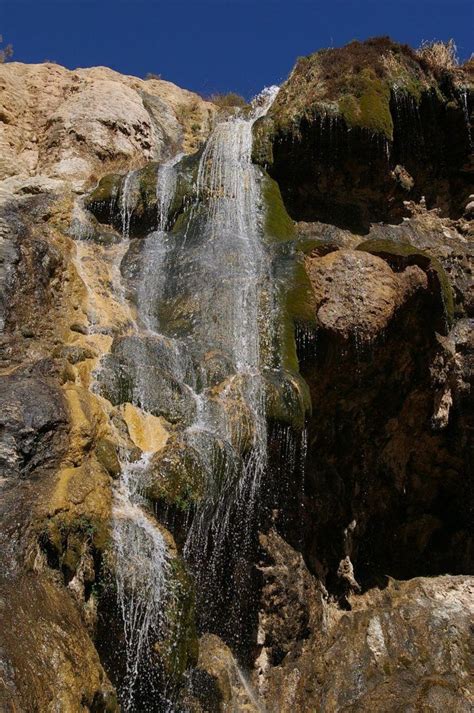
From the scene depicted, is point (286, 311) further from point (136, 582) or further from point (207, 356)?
point (136, 582)

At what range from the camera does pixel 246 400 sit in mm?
8039

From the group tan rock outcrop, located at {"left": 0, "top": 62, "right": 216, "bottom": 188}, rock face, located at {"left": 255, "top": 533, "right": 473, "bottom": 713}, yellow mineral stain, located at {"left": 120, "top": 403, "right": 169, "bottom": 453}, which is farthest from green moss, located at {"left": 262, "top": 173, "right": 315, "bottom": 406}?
tan rock outcrop, located at {"left": 0, "top": 62, "right": 216, "bottom": 188}

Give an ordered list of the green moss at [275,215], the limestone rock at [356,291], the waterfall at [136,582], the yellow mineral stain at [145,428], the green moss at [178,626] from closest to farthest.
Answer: the waterfall at [136,582], the green moss at [178,626], the yellow mineral stain at [145,428], the limestone rock at [356,291], the green moss at [275,215]

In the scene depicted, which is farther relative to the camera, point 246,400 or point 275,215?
point 275,215

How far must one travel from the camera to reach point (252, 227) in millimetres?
10969

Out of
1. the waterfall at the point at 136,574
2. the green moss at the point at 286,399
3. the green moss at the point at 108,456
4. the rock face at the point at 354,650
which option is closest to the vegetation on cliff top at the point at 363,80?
the green moss at the point at 286,399

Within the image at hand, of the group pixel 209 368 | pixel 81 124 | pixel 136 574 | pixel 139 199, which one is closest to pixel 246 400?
pixel 209 368

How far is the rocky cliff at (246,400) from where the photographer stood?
6.00m

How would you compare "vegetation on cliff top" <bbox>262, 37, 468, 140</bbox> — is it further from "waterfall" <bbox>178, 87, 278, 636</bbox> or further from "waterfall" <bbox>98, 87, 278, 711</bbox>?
"waterfall" <bbox>98, 87, 278, 711</bbox>

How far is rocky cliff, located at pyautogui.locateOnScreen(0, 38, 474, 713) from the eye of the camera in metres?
6.00

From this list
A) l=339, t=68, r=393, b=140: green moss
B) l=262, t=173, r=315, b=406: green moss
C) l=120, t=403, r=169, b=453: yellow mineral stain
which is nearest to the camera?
l=120, t=403, r=169, b=453: yellow mineral stain

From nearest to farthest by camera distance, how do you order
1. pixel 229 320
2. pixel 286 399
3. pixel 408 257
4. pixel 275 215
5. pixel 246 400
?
pixel 246 400 < pixel 286 399 < pixel 229 320 < pixel 408 257 < pixel 275 215

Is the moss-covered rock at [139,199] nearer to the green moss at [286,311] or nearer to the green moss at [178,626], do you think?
the green moss at [286,311]

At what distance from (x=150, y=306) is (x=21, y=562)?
546 centimetres
